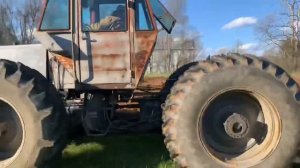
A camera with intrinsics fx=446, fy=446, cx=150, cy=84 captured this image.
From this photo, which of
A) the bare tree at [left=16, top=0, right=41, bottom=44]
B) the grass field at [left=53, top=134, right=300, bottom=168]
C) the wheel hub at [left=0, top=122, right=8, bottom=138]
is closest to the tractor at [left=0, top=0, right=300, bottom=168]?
the wheel hub at [left=0, top=122, right=8, bottom=138]

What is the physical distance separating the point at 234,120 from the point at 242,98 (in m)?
0.33

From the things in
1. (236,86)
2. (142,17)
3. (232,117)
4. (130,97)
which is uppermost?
(142,17)

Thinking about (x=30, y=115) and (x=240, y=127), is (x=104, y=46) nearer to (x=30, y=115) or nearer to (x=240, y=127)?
(x=30, y=115)

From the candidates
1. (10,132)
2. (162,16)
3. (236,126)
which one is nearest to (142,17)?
(162,16)

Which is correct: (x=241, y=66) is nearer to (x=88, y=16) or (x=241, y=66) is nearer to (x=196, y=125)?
(x=196, y=125)

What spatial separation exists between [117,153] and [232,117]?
212 cm

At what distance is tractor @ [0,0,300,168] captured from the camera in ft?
16.7

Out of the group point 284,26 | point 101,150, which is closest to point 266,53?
point 284,26

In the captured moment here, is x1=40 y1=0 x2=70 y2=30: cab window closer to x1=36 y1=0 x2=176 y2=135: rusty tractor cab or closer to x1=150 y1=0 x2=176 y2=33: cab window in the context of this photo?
x1=36 y1=0 x2=176 y2=135: rusty tractor cab

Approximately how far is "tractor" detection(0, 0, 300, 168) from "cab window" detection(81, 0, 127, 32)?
0.5 inches

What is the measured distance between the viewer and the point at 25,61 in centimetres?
645

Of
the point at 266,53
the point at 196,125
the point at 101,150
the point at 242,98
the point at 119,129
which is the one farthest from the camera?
the point at 266,53

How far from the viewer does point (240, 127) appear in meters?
5.41

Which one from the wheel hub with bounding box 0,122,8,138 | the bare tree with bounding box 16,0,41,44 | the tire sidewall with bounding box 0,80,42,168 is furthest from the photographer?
the bare tree with bounding box 16,0,41,44
